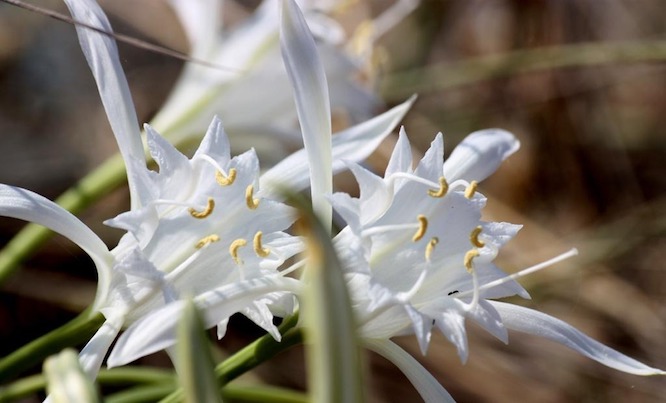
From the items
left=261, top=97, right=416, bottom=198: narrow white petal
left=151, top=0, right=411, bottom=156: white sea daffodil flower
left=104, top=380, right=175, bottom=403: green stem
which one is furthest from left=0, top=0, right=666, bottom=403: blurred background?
left=104, top=380, right=175, bottom=403: green stem

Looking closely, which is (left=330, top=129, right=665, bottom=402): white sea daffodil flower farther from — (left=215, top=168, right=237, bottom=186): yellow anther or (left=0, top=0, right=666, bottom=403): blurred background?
(left=0, top=0, right=666, bottom=403): blurred background

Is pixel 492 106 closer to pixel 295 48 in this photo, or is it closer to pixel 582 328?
pixel 582 328

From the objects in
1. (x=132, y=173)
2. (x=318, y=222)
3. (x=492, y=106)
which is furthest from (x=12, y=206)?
(x=492, y=106)

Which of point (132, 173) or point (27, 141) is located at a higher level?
point (27, 141)

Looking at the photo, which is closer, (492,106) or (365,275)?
(365,275)

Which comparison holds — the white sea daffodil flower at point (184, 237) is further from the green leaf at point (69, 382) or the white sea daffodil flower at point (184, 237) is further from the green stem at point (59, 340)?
the green leaf at point (69, 382)

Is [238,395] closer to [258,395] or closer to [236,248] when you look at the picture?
[258,395]

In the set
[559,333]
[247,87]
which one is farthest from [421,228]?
[247,87]

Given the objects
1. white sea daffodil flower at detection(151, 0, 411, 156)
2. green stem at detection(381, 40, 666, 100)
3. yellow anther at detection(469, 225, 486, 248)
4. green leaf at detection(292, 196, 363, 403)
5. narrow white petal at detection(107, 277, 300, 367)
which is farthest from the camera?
green stem at detection(381, 40, 666, 100)
